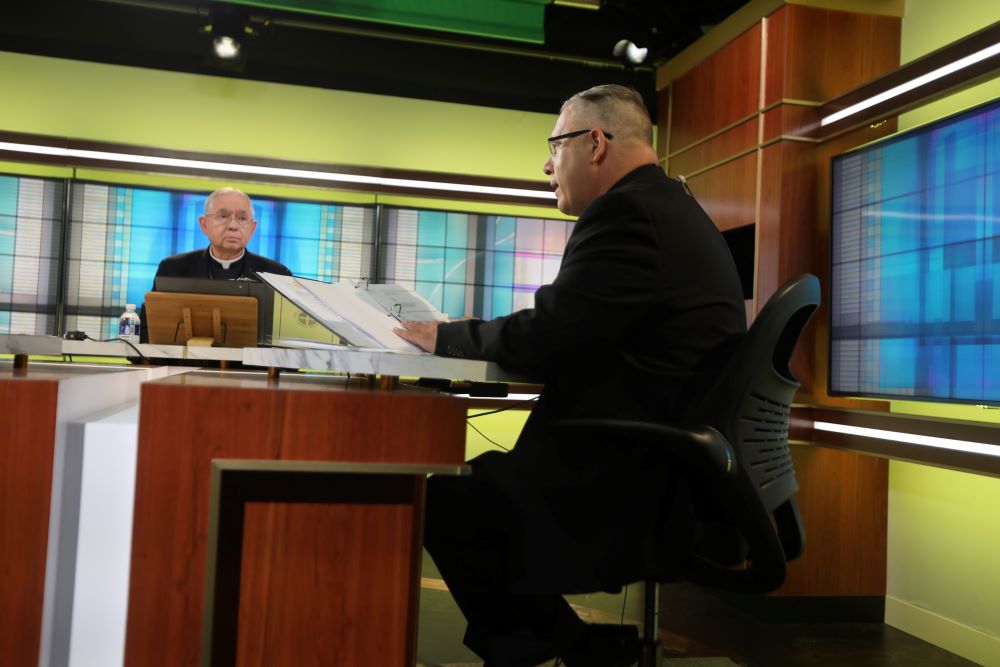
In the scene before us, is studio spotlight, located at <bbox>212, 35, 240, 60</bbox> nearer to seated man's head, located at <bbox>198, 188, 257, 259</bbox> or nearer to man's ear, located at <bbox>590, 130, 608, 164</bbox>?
seated man's head, located at <bbox>198, 188, 257, 259</bbox>

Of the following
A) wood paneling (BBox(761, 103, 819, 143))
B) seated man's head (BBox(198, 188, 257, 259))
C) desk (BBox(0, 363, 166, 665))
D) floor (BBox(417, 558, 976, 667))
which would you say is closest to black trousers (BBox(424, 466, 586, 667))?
desk (BBox(0, 363, 166, 665))

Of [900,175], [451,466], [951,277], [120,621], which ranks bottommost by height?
[120,621]

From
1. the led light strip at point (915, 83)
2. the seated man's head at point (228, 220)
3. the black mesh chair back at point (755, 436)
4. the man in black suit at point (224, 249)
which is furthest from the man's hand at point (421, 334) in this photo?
the seated man's head at point (228, 220)

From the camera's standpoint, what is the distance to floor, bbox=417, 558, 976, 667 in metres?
3.03

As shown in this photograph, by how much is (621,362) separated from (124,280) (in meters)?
3.96

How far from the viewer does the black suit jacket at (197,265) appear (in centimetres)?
457

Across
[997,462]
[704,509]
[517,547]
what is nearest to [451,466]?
[517,547]

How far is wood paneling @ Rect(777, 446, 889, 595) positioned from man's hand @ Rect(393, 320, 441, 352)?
2.45 metres

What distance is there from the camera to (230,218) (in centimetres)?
453

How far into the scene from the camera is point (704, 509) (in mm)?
1631

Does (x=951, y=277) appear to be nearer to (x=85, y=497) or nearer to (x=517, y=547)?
(x=517, y=547)

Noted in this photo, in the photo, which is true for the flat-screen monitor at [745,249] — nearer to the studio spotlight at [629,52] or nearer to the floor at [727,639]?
the studio spotlight at [629,52]

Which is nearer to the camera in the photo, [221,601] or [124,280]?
[221,601]

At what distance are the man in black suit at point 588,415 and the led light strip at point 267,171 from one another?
3.48 metres
